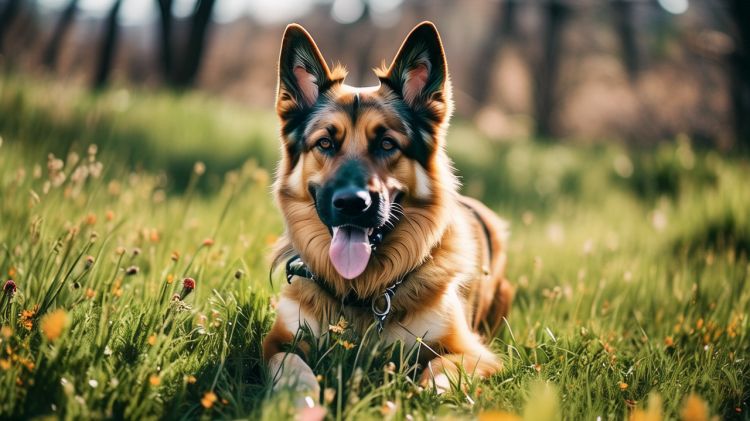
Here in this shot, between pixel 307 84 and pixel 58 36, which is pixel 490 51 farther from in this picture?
pixel 307 84

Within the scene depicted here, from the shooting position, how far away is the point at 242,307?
2939 mm

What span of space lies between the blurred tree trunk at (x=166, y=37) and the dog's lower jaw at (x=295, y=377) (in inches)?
333

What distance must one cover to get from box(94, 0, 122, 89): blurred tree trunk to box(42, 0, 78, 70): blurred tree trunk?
1281 millimetres

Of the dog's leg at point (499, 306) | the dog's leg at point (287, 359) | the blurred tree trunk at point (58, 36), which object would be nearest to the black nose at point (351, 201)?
the dog's leg at point (287, 359)

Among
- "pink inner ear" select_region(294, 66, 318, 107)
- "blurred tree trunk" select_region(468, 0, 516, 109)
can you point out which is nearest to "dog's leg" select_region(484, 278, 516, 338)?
"pink inner ear" select_region(294, 66, 318, 107)

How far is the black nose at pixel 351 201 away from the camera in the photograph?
264 centimetres

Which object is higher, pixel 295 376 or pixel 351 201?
pixel 351 201

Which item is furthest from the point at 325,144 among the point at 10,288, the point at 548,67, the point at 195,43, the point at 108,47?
the point at 548,67

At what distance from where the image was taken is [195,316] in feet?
9.29

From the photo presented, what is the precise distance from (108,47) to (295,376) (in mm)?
9619

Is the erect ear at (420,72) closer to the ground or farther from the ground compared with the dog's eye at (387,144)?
farther from the ground

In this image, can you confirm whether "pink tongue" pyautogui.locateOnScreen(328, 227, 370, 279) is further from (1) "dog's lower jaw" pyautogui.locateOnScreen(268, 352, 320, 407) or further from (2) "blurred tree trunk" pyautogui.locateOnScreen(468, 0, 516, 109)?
(2) "blurred tree trunk" pyautogui.locateOnScreen(468, 0, 516, 109)

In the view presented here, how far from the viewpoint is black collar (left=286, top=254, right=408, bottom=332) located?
2.83 m

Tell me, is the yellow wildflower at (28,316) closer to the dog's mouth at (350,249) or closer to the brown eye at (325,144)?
the dog's mouth at (350,249)
